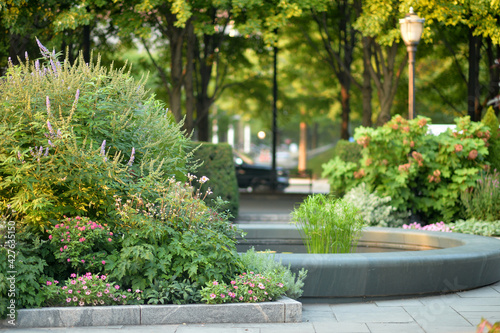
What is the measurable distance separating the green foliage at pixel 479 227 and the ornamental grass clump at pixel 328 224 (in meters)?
4.28

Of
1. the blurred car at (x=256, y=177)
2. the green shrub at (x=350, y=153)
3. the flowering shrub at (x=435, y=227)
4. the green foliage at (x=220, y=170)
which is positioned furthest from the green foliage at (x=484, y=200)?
the blurred car at (x=256, y=177)

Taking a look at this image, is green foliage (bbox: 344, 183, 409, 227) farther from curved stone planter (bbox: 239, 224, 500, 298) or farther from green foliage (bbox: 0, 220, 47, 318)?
green foliage (bbox: 0, 220, 47, 318)

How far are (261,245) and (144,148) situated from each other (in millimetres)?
3072

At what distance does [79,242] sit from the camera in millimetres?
6719

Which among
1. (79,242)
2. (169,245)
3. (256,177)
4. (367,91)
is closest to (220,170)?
(169,245)

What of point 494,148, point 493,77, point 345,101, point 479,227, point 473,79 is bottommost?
point 479,227

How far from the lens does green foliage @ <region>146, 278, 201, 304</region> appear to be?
21.7ft

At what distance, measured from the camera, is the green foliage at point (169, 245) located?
6.71 metres

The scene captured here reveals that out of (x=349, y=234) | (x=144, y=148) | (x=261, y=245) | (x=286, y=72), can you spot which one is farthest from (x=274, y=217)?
(x=286, y=72)

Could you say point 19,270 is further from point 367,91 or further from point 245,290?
point 367,91

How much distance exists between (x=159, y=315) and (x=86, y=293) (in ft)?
2.42

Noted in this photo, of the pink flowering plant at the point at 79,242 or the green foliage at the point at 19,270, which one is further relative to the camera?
the pink flowering plant at the point at 79,242

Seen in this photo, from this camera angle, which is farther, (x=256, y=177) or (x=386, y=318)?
(x=256, y=177)

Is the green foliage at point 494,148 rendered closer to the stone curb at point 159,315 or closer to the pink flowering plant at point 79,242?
the stone curb at point 159,315
